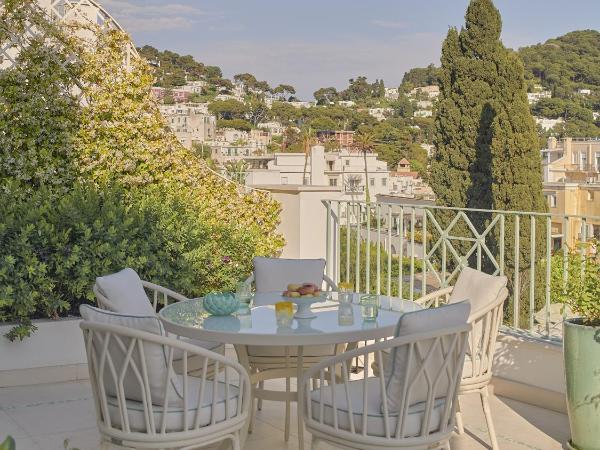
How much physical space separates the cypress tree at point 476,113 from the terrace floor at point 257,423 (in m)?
14.0

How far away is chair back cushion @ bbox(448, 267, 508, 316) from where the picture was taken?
11.9 ft

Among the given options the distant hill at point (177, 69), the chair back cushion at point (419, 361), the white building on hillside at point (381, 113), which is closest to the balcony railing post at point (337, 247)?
the chair back cushion at point (419, 361)

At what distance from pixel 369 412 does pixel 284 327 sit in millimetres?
601

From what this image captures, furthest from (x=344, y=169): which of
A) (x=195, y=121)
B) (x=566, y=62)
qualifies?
(x=566, y=62)

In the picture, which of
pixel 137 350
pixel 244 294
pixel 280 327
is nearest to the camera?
pixel 137 350

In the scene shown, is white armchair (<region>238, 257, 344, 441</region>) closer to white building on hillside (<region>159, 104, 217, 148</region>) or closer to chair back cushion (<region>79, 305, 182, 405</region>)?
chair back cushion (<region>79, 305, 182, 405</region>)

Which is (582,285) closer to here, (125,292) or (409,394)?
(409,394)

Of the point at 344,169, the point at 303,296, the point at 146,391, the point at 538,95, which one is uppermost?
the point at 538,95

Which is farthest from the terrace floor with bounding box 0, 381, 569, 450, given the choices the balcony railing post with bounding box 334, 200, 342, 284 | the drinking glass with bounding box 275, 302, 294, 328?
the balcony railing post with bounding box 334, 200, 342, 284

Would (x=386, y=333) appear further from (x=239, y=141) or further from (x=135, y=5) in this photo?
(x=239, y=141)

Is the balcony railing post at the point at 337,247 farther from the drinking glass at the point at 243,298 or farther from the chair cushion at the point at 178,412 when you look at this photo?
the chair cushion at the point at 178,412

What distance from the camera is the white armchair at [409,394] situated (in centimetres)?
275

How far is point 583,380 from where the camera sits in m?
3.49

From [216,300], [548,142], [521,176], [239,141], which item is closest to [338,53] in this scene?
[239,141]
